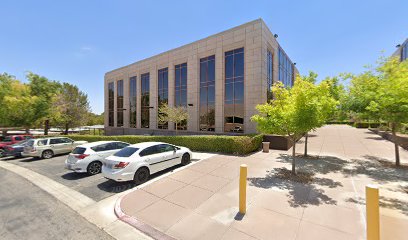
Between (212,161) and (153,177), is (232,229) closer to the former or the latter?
(153,177)

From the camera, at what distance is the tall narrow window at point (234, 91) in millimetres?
18094

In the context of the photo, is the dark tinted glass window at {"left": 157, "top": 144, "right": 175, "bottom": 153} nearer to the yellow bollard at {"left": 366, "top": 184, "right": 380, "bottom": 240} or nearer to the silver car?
the yellow bollard at {"left": 366, "top": 184, "right": 380, "bottom": 240}

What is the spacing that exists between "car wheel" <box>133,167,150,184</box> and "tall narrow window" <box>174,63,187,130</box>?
45.9 feet

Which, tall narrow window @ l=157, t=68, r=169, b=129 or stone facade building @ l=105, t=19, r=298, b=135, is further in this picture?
tall narrow window @ l=157, t=68, r=169, b=129

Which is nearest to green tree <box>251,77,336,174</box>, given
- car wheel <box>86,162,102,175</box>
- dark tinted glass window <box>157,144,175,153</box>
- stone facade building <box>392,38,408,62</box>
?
dark tinted glass window <box>157,144,175,153</box>

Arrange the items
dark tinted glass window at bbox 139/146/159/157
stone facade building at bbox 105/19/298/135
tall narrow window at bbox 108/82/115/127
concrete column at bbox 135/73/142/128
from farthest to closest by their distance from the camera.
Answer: tall narrow window at bbox 108/82/115/127, concrete column at bbox 135/73/142/128, stone facade building at bbox 105/19/298/135, dark tinted glass window at bbox 139/146/159/157

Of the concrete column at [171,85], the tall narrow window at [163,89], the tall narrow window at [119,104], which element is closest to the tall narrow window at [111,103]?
the tall narrow window at [119,104]

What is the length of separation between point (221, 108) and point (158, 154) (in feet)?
38.6

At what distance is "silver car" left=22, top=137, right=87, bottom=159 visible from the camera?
1279cm

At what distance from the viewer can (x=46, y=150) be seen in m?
13.3

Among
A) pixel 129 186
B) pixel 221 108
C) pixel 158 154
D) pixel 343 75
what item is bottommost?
pixel 129 186

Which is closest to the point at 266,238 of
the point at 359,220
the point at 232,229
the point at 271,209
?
the point at 232,229

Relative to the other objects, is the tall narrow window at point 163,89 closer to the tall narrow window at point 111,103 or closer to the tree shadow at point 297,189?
the tall narrow window at point 111,103

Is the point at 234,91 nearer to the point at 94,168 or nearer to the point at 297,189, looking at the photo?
the point at 297,189
